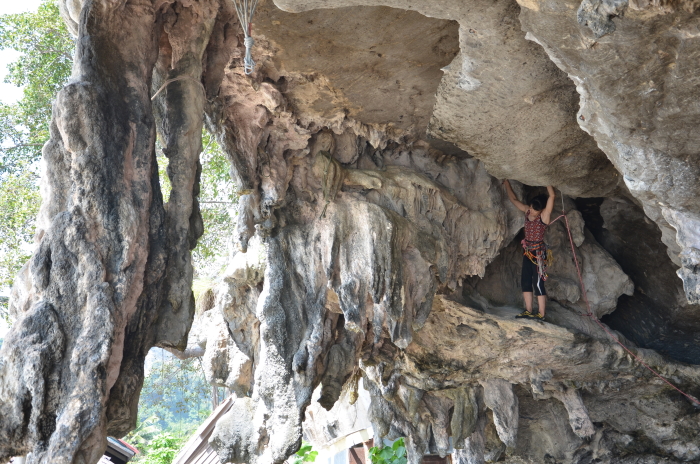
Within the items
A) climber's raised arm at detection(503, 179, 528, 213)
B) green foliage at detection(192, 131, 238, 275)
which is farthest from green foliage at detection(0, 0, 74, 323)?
climber's raised arm at detection(503, 179, 528, 213)

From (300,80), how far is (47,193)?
8.21 ft

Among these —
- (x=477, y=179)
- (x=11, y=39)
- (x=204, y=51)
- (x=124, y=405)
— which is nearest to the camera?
(x=124, y=405)

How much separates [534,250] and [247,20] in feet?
14.0

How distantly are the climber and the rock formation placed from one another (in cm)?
19

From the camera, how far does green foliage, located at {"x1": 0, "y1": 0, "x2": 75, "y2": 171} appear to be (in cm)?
927

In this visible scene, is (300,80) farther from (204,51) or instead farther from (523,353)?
(523,353)

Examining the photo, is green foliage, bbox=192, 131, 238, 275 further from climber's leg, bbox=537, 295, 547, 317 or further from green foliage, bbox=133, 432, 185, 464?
climber's leg, bbox=537, 295, 547, 317

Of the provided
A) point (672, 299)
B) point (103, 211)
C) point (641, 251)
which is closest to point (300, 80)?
point (103, 211)

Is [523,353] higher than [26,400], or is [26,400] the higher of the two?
[26,400]

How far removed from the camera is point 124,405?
348 centimetres

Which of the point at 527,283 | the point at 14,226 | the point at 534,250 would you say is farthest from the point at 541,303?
the point at 14,226

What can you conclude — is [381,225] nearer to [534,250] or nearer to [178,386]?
[534,250]

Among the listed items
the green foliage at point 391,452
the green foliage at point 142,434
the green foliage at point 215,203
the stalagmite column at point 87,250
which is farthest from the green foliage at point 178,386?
the stalagmite column at point 87,250

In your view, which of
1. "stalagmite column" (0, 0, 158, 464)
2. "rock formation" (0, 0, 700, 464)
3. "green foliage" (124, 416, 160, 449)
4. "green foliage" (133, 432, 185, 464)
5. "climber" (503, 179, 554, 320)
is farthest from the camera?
"green foliage" (124, 416, 160, 449)
